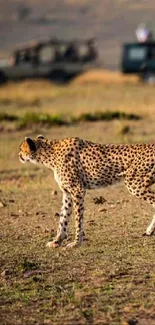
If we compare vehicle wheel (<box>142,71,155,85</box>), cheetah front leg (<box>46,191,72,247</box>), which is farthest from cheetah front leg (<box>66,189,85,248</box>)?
vehicle wheel (<box>142,71,155,85</box>)

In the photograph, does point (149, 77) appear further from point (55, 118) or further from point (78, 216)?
point (78, 216)

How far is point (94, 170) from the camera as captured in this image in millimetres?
10672

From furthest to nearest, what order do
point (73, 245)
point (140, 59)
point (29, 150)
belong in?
1. point (140, 59)
2. point (29, 150)
3. point (73, 245)

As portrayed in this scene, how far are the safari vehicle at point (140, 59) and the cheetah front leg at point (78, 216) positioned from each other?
32195 millimetres

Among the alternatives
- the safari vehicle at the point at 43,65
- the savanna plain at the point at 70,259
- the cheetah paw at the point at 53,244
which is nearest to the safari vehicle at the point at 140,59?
the safari vehicle at the point at 43,65

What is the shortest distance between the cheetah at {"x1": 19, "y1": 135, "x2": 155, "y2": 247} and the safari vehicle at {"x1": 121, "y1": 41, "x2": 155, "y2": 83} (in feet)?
105

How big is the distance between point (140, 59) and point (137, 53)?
1.48 ft

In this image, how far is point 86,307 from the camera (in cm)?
812

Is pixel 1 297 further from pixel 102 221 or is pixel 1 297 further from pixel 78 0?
pixel 78 0

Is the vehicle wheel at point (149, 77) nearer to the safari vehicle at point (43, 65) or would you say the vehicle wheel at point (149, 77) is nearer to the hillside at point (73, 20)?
the safari vehicle at point (43, 65)

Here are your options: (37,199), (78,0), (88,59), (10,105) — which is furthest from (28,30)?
(37,199)

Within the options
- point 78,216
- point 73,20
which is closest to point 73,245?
point 78,216

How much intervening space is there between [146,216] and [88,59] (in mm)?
34334

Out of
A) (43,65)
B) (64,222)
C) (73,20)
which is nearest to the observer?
(64,222)
